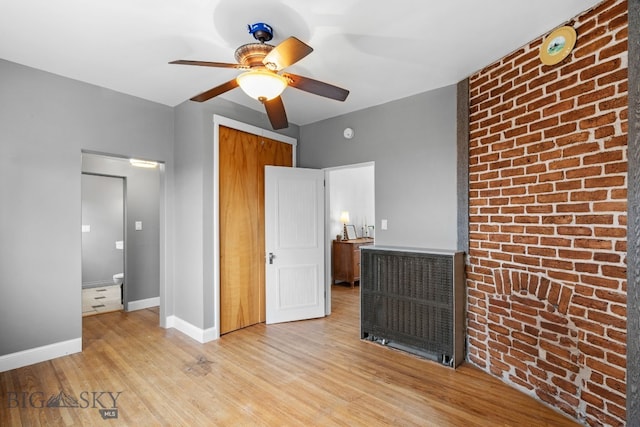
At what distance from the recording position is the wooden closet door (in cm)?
346

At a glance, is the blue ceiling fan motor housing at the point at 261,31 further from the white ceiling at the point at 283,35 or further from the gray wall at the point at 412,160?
the gray wall at the point at 412,160

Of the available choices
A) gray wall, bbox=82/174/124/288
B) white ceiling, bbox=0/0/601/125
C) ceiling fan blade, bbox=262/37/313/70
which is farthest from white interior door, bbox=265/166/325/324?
gray wall, bbox=82/174/124/288

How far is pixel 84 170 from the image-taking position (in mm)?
3949

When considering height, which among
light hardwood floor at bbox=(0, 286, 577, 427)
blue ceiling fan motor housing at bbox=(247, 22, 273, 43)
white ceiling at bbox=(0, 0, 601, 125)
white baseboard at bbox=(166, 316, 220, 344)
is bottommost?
light hardwood floor at bbox=(0, 286, 577, 427)

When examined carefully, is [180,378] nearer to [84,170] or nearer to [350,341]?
[350,341]

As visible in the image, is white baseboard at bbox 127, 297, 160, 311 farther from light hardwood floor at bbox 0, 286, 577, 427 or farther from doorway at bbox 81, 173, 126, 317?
doorway at bbox 81, 173, 126, 317

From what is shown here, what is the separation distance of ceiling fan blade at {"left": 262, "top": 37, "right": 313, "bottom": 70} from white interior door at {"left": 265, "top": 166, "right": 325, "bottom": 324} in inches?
80.0

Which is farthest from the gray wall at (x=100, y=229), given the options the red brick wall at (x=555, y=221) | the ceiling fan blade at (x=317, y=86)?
the red brick wall at (x=555, y=221)

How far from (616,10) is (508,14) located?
0.54 meters

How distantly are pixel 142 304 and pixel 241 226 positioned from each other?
6.90 feet

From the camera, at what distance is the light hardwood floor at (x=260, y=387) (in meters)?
2.02

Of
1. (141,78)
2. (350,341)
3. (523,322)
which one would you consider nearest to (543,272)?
(523,322)

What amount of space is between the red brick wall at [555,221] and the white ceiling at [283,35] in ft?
0.99

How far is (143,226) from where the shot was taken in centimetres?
441
